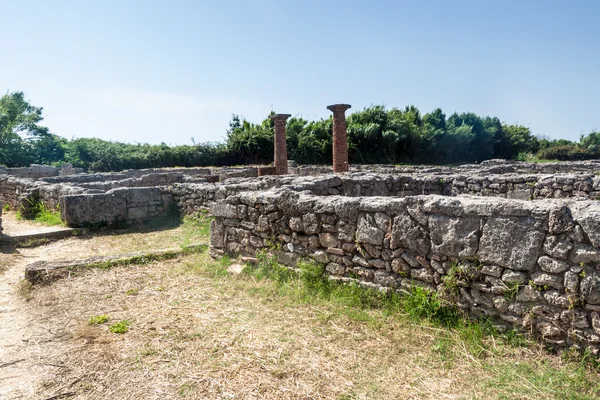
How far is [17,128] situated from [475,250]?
123 feet

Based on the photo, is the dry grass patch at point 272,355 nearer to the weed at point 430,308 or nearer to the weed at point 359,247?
the weed at point 430,308

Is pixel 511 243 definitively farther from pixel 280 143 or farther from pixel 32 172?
pixel 32 172

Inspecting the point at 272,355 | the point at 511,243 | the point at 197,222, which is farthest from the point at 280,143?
the point at 511,243

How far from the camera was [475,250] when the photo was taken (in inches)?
148

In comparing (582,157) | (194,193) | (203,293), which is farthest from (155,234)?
(582,157)

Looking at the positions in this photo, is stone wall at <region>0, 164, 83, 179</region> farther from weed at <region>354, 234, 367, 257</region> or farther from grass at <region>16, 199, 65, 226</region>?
Answer: weed at <region>354, 234, 367, 257</region>

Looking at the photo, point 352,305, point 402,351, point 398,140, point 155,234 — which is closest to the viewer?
point 402,351

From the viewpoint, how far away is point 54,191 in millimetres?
11141

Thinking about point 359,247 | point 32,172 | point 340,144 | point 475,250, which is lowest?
point 359,247

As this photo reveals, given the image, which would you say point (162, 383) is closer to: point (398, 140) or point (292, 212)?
point (292, 212)

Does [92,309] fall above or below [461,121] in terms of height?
below

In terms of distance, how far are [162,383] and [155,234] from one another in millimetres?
6487

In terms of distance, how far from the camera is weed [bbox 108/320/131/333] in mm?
4258

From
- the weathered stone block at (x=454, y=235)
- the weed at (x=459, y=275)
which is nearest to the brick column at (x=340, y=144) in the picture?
the weathered stone block at (x=454, y=235)
